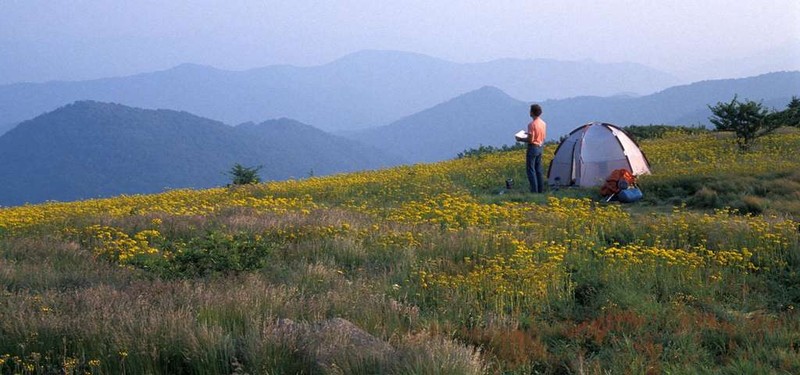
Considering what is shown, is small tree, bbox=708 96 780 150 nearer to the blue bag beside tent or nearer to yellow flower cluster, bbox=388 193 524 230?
the blue bag beside tent

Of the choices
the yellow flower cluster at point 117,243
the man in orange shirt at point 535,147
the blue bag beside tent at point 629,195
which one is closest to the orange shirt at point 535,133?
the man in orange shirt at point 535,147

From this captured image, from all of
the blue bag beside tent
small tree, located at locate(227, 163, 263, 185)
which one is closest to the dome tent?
the blue bag beside tent

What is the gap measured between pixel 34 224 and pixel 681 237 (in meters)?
10.5

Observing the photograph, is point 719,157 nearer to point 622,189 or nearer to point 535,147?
point 622,189

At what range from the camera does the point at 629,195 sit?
13523 millimetres

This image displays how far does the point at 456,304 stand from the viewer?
18.9 feet

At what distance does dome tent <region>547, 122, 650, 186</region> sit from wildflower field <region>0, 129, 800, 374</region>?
4.70m

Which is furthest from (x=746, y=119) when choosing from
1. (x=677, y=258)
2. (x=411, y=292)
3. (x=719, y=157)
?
(x=411, y=292)

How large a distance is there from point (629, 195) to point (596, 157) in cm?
305

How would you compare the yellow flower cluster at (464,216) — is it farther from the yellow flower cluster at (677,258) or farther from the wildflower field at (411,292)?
the yellow flower cluster at (677,258)

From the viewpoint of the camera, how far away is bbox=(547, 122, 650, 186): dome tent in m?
16.2

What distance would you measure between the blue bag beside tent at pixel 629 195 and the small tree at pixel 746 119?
8.15 m

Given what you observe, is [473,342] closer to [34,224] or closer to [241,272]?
[241,272]

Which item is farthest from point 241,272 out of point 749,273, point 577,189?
point 577,189
